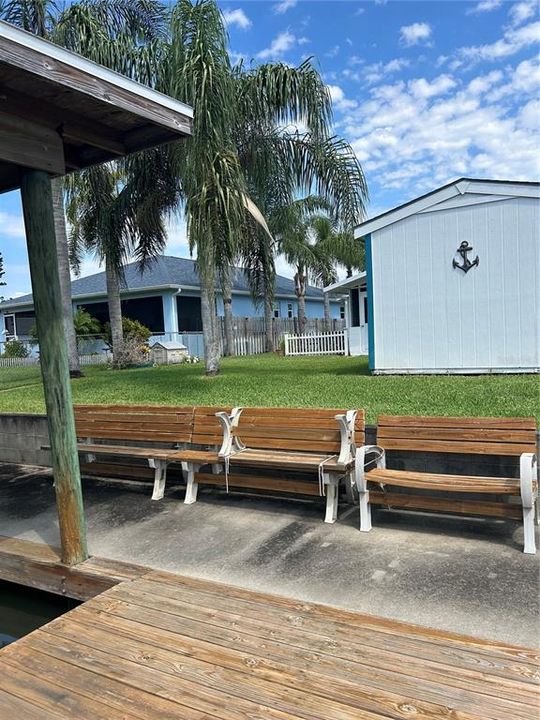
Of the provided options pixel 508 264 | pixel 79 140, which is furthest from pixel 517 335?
pixel 79 140

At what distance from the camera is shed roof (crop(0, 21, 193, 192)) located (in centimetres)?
287

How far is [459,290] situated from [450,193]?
1.89 metres

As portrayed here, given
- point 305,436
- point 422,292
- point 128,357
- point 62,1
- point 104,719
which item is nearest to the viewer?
point 104,719

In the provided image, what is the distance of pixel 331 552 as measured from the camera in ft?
13.0

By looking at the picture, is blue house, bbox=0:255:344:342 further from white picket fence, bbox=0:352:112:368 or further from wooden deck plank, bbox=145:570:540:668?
wooden deck plank, bbox=145:570:540:668

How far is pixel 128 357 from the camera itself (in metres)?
17.3

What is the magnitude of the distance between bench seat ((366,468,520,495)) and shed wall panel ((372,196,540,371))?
722 cm

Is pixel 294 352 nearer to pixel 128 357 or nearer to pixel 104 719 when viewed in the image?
pixel 128 357

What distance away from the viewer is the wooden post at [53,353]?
12.0 ft

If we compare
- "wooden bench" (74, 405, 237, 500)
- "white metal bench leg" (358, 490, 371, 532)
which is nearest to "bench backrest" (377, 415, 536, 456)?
"white metal bench leg" (358, 490, 371, 532)

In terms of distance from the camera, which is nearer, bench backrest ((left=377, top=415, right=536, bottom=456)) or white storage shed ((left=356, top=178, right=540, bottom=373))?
bench backrest ((left=377, top=415, right=536, bottom=456))

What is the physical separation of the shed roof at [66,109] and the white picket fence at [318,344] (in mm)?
16746

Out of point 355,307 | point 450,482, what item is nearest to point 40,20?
point 355,307

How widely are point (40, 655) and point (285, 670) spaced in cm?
121
